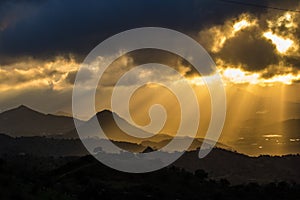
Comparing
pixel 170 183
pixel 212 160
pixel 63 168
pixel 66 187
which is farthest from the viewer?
pixel 212 160

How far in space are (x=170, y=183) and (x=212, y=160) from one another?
8841 centimetres

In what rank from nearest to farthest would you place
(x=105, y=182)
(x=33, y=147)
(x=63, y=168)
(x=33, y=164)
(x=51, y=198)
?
(x=51, y=198) → (x=105, y=182) → (x=63, y=168) → (x=33, y=164) → (x=33, y=147)

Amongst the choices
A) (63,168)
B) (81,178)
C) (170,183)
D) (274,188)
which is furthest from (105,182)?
(274,188)

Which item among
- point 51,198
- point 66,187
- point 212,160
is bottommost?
point 51,198

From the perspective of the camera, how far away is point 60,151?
175m

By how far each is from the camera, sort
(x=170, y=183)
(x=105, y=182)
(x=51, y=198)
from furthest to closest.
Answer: (x=170, y=183) < (x=105, y=182) < (x=51, y=198)

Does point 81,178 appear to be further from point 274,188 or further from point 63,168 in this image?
point 274,188

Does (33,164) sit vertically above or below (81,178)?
above

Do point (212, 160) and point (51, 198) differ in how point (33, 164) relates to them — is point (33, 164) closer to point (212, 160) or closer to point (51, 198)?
point (51, 198)

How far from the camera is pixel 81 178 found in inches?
2406

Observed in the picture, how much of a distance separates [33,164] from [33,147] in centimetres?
8405

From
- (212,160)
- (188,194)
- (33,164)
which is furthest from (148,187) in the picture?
(212,160)

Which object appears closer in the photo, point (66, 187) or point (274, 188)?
point (66, 187)

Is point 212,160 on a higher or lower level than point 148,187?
higher
